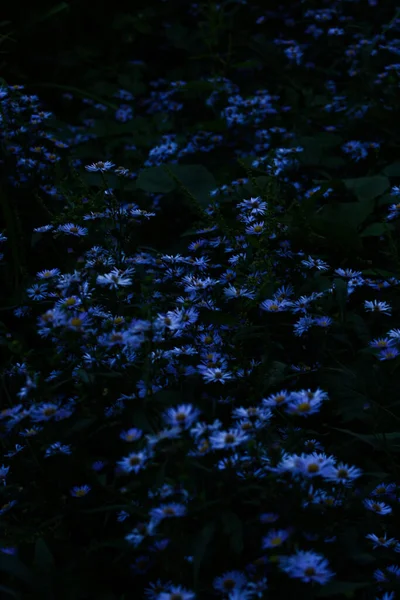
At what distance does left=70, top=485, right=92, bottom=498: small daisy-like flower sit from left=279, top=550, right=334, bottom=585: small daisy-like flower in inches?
20.0

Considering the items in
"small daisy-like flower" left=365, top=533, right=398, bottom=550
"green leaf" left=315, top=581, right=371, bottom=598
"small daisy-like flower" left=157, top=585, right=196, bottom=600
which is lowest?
"small daisy-like flower" left=157, top=585, right=196, bottom=600

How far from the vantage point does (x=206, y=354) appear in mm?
1978

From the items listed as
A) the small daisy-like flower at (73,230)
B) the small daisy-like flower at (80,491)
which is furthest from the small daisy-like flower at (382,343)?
the small daisy-like flower at (73,230)

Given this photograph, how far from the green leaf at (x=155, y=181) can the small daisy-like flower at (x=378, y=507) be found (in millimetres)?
1806

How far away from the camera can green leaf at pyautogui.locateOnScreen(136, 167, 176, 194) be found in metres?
3.09

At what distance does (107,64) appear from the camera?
479cm

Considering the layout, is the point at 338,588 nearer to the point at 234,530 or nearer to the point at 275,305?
the point at 234,530

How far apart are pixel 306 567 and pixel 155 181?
83.6 inches

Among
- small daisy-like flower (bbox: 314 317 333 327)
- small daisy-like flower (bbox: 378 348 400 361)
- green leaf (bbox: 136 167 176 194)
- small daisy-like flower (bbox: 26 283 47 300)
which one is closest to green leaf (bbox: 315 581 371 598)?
small daisy-like flower (bbox: 378 348 400 361)

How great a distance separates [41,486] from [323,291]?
110cm

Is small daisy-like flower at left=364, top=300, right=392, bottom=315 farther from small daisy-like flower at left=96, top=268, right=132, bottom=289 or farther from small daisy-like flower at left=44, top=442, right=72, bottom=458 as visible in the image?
small daisy-like flower at left=44, top=442, right=72, bottom=458

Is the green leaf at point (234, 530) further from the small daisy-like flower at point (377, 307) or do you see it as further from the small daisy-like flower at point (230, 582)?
the small daisy-like flower at point (377, 307)

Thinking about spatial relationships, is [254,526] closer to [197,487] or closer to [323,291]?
[197,487]

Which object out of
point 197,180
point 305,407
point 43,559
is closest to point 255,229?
point 197,180
